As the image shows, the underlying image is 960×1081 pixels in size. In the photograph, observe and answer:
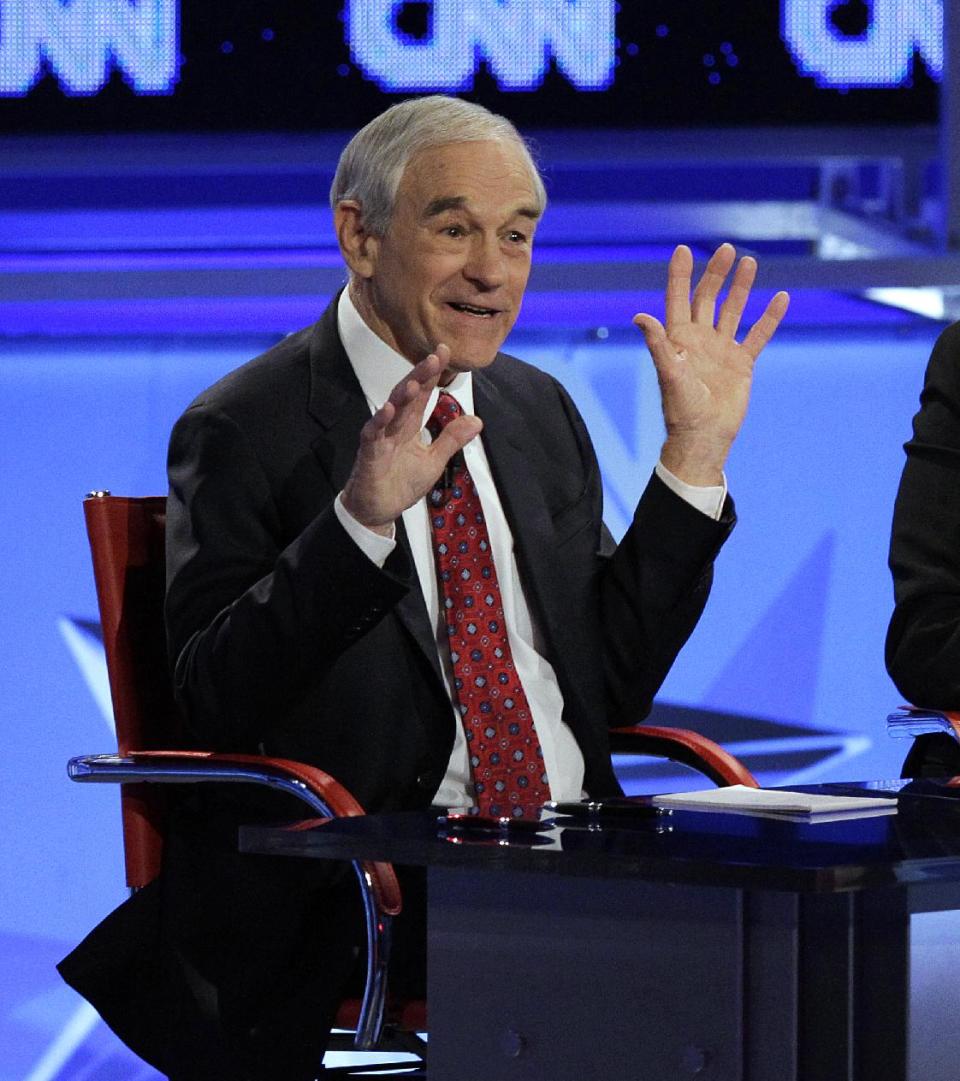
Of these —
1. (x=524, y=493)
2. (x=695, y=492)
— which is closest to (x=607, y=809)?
(x=695, y=492)

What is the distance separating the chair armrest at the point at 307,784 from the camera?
2170mm

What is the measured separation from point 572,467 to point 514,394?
0.42 ft

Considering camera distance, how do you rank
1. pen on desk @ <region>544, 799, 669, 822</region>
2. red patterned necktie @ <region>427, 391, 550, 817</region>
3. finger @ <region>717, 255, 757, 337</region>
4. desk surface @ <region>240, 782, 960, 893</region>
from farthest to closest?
finger @ <region>717, 255, 757, 337</region> < red patterned necktie @ <region>427, 391, 550, 817</region> < pen on desk @ <region>544, 799, 669, 822</region> < desk surface @ <region>240, 782, 960, 893</region>

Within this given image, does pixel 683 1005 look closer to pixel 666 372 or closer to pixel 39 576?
pixel 666 372

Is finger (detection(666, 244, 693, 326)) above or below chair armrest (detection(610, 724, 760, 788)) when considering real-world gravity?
above

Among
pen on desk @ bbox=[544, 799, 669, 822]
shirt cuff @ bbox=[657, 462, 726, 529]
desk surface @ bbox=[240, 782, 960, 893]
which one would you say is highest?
shirt cuff @ bbox=[657, 462, 726, 529]

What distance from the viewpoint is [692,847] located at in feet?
5.49

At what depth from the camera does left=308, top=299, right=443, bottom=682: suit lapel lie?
2.43 metres

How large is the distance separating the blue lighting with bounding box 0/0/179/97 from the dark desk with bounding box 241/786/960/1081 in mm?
2724

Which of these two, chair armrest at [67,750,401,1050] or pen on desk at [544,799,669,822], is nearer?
pen on desk at [544,799,669,822]

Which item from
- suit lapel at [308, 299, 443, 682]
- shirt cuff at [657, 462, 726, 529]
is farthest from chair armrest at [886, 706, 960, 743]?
suit lapel at [308, 299, 443, 682]

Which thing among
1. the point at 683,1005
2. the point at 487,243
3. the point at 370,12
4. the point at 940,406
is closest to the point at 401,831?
the point at 683,1005

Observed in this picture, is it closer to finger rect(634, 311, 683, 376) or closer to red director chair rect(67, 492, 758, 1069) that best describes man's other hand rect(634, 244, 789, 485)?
finger rect(634, 311, 683, 376)

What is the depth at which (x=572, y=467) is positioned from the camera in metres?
2.77
